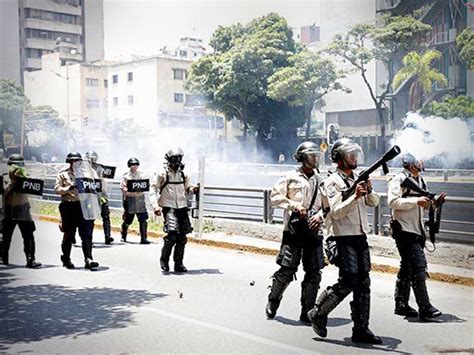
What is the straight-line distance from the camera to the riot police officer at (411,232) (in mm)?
6324

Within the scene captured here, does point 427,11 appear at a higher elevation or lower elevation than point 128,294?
higher

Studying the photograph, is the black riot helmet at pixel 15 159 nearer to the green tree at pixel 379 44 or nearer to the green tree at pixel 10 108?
the green tree at pixel 10 108

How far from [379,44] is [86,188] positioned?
4426 millimetres

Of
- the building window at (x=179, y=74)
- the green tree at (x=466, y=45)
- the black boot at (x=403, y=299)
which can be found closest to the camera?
the black boot at (x=403, y=299)

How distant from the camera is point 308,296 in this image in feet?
20.5

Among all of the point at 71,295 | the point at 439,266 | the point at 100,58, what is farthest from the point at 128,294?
the point at 439,266

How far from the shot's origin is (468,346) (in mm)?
5609

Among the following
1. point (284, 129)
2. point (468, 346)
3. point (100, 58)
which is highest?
point (100, 58)

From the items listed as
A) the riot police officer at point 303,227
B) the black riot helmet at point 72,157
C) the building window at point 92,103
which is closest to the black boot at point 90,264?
the black riot helmet at point 72,157

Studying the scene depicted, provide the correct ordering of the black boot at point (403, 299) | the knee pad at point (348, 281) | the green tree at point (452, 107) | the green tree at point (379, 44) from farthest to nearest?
the green tree at point (379, 44)
the green tree at point (452, 107)
the black boot at point (403, 299)
the knee pad at point (348, 281)

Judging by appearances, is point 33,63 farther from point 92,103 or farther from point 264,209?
point 264,209

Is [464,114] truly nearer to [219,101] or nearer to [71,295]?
[219,101]

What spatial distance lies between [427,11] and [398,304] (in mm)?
4080

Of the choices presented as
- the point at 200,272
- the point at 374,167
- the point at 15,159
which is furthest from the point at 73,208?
the point at 374,167
